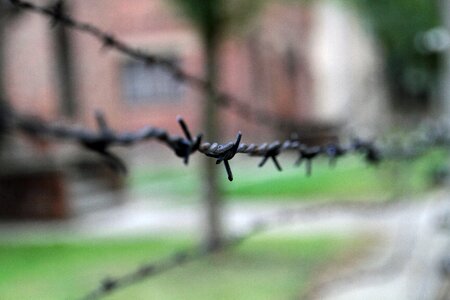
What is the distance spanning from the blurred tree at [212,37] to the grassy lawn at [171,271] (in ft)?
1.26

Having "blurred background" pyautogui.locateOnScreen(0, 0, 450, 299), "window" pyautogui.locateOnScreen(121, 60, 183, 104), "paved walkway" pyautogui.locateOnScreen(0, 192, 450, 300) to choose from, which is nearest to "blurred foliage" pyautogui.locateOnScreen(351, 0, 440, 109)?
"blurred background" pyautogui.locateOnScreen(0, 0, 450, 299)

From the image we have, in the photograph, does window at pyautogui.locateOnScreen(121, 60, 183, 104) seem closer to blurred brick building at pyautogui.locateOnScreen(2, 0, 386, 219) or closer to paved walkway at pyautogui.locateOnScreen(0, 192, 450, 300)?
blurred brick building at pyautogui.locateOnScreen(2, 0, 386, 219)

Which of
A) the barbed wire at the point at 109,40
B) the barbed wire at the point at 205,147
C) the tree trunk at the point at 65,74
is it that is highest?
the tree trunk at the point at 65,74

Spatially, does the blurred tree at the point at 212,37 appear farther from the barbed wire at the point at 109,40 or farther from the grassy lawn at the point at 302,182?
the barbed wire at the point at 109,40

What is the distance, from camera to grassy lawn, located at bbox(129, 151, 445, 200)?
39.8ft

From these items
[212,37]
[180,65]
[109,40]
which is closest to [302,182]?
[180,65]

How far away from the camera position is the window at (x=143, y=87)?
21.6 meters

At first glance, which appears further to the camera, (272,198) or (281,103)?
(281,103)

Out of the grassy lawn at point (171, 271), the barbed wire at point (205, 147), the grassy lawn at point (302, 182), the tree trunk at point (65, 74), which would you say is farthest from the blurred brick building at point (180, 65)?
the barbed wire at point (205, 147)

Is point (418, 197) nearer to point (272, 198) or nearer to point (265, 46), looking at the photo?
point (272, 198)

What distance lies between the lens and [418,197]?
29.0 ft

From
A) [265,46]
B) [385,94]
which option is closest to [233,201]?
[265,46]

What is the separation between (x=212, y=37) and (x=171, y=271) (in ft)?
7.75

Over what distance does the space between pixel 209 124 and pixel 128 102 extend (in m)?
14.1
